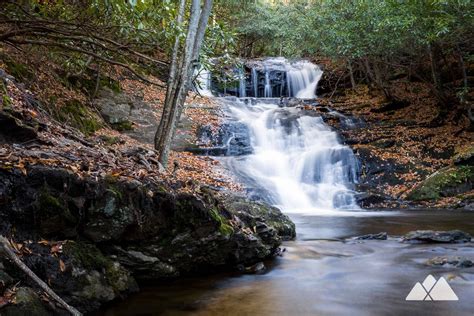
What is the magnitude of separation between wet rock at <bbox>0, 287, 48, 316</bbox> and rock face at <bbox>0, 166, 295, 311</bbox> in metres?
0.25

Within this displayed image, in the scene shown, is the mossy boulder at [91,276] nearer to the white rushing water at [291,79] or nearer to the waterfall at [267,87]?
the white rushing water at [291,79]

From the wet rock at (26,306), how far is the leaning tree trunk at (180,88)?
417 cm

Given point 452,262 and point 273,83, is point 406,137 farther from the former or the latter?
point 452,262

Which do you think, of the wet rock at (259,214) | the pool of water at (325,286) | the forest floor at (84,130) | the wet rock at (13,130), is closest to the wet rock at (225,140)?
the forest floor at (84,130)

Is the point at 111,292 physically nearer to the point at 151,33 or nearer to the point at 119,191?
the point at 119,191

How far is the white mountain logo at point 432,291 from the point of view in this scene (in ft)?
13.7

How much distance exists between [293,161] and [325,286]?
9336 mm

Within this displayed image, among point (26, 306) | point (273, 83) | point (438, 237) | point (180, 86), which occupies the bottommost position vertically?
point (438, 237)

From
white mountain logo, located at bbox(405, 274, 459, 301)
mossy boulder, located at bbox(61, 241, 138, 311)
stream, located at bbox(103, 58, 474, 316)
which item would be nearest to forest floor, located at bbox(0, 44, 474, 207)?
stream, located at bbox(103, 58, 474, 316)

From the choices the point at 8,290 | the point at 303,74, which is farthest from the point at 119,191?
the point at 303,74

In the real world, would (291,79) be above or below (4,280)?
above

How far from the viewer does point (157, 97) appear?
1670 centimetres

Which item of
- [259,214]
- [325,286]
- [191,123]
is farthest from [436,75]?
[325,286]

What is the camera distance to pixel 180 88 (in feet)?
22.3
